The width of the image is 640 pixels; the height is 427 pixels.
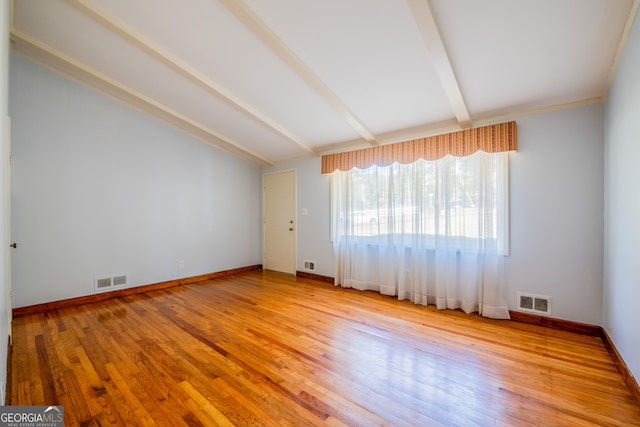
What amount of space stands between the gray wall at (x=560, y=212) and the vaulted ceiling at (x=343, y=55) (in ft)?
0.93

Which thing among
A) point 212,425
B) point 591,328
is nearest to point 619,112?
point 591,328

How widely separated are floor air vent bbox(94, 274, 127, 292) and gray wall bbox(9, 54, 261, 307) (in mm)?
65

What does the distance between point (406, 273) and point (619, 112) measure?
249 centimetres

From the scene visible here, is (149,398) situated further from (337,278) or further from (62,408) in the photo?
(337,278)

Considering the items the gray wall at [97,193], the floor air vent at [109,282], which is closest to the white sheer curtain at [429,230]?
the gray wall at [97,193]

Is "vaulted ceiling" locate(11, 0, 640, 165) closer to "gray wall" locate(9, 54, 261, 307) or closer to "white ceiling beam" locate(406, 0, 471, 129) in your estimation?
"white ceiling beam" locate(406, 0, 471, 129)

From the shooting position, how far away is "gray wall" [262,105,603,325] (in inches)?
93.3

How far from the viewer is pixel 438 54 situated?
2014 millimetres

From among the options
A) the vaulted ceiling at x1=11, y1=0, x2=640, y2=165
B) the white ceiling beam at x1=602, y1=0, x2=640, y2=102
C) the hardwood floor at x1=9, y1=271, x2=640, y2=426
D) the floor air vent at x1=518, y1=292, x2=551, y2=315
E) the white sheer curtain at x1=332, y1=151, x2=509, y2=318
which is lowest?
the hardwood floor at x1=9, y1=271, x2=640, y2=426

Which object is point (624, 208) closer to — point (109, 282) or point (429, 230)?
point (429, 230)

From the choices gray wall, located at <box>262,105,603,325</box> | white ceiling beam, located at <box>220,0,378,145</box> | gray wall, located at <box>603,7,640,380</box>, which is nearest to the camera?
gray wall, located at <box>603,7,640,380</box>

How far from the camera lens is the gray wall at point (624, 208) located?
1.58 metres

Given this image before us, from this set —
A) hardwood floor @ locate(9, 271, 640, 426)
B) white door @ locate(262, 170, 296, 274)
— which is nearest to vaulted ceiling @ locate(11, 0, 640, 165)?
white door @ locate(262, 170, 296, 274)

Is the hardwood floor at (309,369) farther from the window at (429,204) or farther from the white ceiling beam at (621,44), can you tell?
the white ceiling beam at (621,44)
